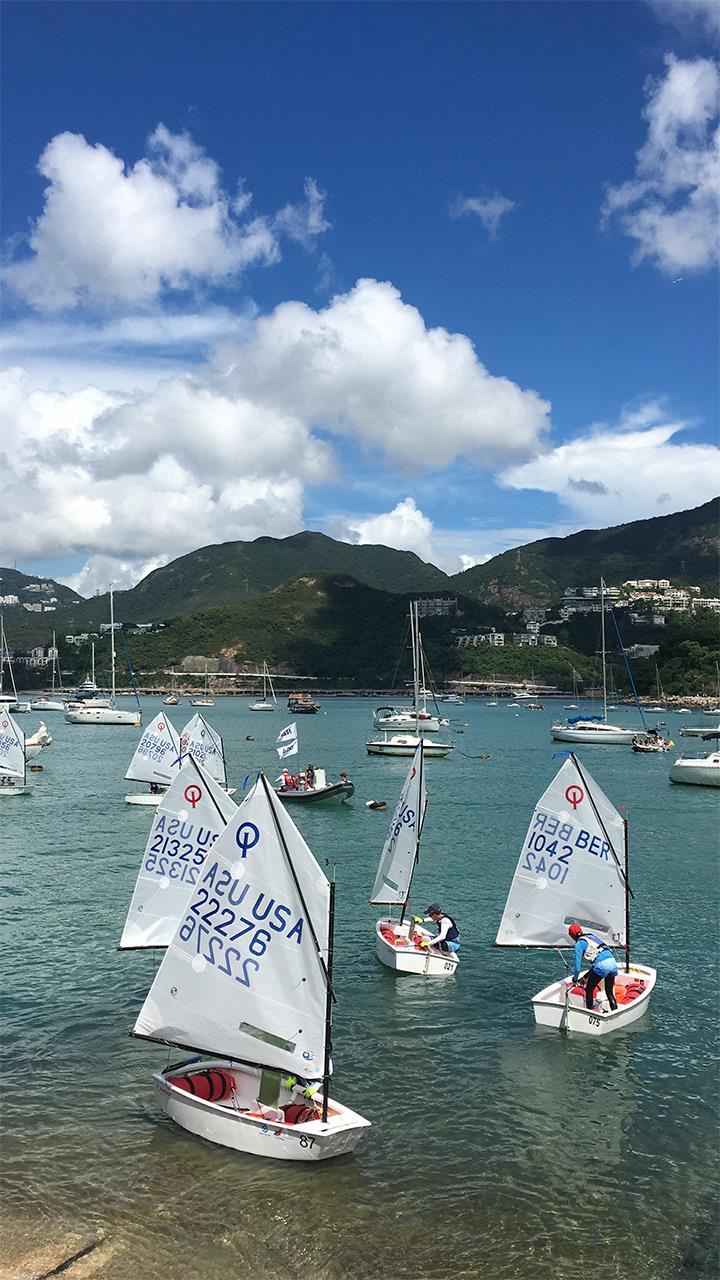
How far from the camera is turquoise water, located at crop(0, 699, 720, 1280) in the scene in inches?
529

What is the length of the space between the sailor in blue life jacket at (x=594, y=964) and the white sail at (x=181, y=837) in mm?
9321

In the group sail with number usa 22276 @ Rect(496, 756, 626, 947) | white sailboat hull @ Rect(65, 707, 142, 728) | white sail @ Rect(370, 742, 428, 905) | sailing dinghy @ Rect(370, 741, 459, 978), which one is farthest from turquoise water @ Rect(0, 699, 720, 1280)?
white sailboat hull @ Rect(65, 707, 142, 728)

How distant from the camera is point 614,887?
24.0m

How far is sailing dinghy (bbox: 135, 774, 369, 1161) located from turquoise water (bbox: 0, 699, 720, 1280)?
2.17ft

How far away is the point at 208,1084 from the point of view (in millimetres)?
16547

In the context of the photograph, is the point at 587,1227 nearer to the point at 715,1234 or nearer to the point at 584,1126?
the point at 715,1234

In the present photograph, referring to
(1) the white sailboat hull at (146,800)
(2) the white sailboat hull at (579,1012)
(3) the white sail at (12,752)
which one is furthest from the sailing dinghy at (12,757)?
(2) the white sailboat hull at (579,1012)

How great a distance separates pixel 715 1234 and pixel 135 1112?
1052cm

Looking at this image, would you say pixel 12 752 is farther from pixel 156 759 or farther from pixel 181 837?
pixel 181 837

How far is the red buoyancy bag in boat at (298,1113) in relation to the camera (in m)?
15.5

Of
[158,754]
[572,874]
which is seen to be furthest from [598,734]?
[572,874]

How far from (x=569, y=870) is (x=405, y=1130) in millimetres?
9269

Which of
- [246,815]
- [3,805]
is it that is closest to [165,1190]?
[246,815]

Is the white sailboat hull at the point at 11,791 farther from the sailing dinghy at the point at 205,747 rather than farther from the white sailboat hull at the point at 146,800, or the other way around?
the sailing dinghy at the point at 205,747
